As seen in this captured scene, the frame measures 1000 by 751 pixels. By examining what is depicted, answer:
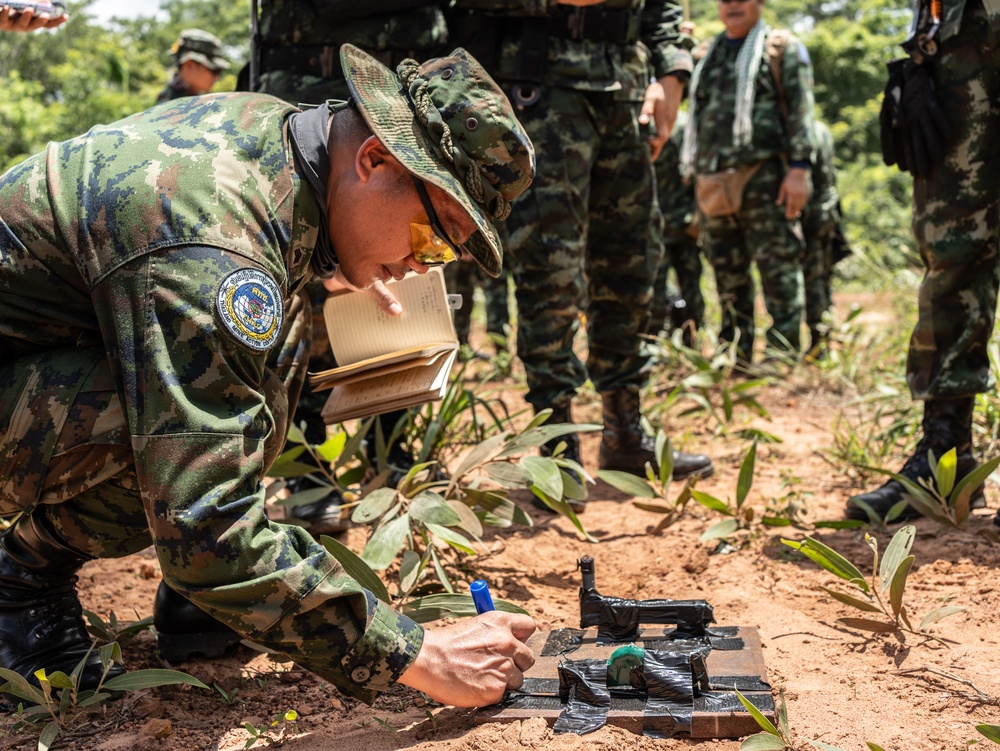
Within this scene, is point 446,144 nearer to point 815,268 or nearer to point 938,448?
point 938,448

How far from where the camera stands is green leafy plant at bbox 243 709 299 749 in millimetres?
1812

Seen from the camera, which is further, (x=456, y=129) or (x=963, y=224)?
(x=963, y=224)

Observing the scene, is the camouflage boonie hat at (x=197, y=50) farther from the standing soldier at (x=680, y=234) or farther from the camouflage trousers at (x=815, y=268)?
the camouflage trousers at (x=815, y=268)

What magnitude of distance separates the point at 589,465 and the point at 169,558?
2524mm

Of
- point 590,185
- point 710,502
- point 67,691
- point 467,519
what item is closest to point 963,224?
point 710,502

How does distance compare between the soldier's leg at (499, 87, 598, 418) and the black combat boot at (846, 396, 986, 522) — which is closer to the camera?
the black combat boot at (846, 396, 986, 522)

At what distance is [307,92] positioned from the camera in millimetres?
2816

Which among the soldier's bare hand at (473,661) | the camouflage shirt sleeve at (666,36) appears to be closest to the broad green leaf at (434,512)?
the soldier's bare hand at (473,661)

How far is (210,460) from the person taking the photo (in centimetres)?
144

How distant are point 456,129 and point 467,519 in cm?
109

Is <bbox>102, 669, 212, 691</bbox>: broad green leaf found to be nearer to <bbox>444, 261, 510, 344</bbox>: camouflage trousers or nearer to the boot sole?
the boot sole

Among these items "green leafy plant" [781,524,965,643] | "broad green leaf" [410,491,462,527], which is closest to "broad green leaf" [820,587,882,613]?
"green leafy plant" [781,524,965,643]

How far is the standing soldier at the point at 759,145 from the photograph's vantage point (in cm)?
519

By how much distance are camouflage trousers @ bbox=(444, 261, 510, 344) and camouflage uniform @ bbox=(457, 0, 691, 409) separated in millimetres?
874
